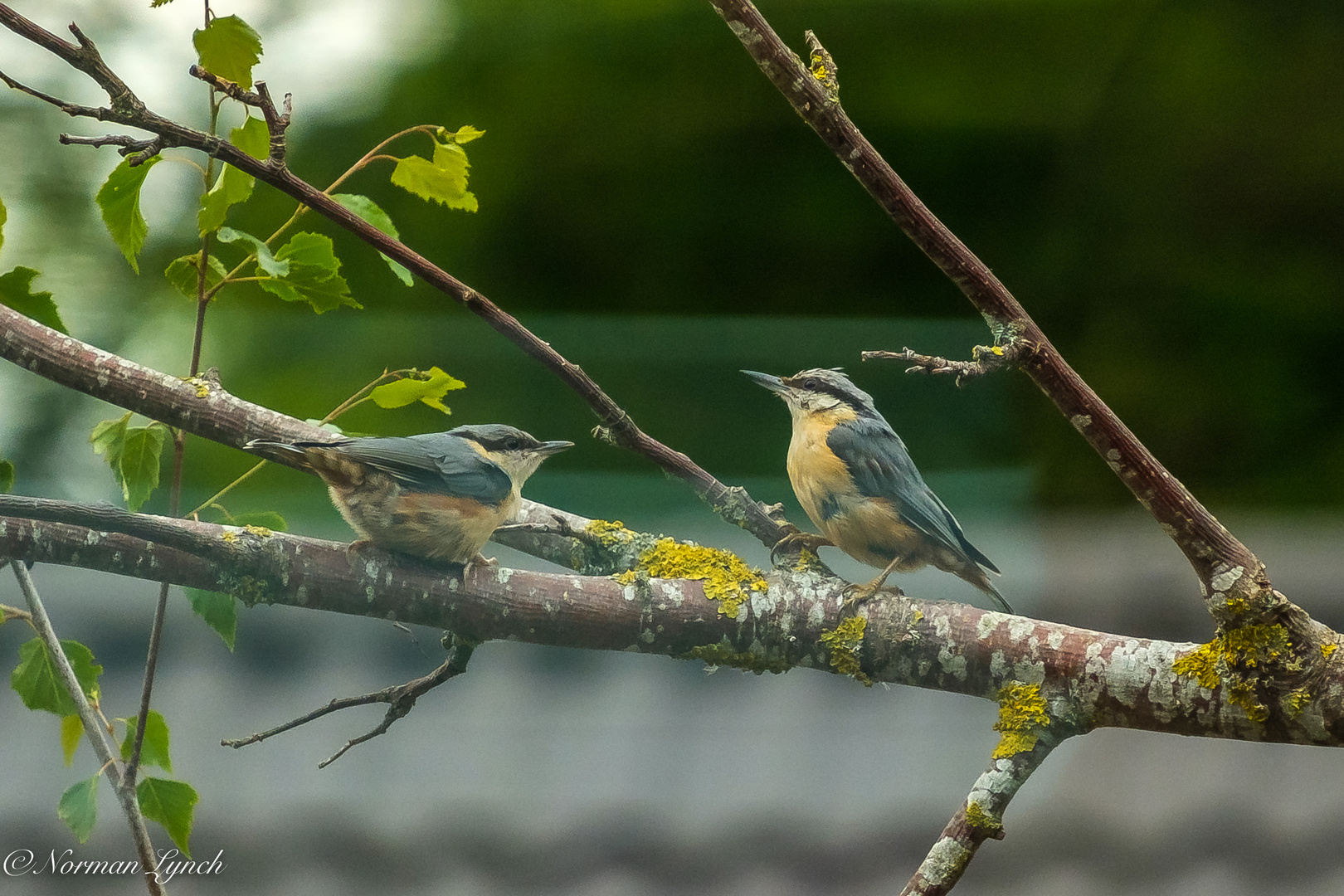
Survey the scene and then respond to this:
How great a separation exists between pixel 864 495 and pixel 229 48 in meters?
0.90

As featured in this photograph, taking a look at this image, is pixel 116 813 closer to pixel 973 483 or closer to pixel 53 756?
pixel 53 756

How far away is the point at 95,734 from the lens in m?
1.18

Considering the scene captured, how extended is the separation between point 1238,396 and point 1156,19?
0.88 m

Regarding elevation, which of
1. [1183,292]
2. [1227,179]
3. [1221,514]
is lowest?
[1221,514]

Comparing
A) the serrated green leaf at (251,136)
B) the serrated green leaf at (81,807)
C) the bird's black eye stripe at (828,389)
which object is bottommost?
the serrated green leaf at (81,807)

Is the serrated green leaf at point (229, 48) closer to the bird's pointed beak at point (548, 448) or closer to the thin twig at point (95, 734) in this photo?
the bird's pointed beak at point (548, 448)

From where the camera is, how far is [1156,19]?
2.11 metres

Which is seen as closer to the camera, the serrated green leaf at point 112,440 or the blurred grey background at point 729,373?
the serrated green leaf at point 112,440

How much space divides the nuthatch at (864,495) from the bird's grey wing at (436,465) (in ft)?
1.19

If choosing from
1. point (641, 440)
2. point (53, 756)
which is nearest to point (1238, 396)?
point (641, 440)

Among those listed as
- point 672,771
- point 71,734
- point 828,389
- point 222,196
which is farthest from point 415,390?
point 672,771

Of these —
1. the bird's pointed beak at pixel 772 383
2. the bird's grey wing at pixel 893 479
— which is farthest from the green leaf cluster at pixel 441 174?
the bird's grey wing at pixel 893 479

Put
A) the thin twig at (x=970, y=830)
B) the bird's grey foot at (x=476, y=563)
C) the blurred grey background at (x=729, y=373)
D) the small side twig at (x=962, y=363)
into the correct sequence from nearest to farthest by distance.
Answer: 1. the small side twig at (x=962, y=363)
2. the thin twig at (x=970, y=830)
3. the bird's grey foot at (x=476, y=563)
4. the blurred grey background at (x=729, y=373)

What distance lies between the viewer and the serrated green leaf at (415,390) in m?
1.09
